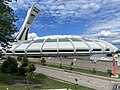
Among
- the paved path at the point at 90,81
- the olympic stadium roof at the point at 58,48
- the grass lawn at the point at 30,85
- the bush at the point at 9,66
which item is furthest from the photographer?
the olympic stadium roof at the point at 58,48

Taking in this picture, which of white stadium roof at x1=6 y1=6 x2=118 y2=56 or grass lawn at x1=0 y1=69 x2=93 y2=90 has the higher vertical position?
white stadium roof at x1=6 y1=6 x2=118 y2=56

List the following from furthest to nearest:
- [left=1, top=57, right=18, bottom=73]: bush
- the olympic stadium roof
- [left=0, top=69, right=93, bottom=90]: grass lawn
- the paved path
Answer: the olympic stadium roof, [left=1, top=57, right=18, bottom=73]: bush, the paved path, [left=0, top=69, right=93, bottom=90]: grass lawn

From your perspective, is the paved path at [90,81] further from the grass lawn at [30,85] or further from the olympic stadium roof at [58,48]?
the olympic stadium roof at [58,48]

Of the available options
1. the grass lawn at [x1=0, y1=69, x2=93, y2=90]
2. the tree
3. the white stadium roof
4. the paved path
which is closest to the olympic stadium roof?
the white stadium roof

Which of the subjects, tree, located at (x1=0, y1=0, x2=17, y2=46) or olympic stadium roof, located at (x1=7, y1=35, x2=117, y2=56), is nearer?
tree, located at (x1=0, y1=0, x2=17, y2=46)

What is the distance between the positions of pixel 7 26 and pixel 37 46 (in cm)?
8798

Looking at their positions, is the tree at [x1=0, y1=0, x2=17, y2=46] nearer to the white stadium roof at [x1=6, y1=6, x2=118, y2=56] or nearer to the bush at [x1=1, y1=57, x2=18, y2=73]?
the bush at [x1=1, y1=57, x2=18, y2=73]

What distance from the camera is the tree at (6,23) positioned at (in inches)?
1075

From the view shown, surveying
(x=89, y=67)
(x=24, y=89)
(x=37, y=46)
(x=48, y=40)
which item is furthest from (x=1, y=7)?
(x=48, y=40)

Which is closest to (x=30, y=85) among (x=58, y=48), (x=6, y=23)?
(x=6, y=23)

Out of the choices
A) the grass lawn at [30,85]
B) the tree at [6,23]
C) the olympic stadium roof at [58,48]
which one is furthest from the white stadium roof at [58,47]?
the tree at [6,23]

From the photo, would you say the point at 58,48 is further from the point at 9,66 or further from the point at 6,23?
the point at 6,23

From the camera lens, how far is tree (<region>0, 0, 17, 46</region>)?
27.3 meters

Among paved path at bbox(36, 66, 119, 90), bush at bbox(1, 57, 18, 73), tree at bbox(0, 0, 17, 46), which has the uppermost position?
tree at bbox(0, 0, 17, 46)
